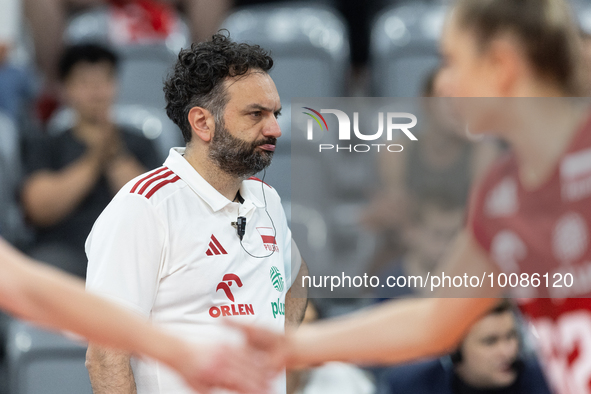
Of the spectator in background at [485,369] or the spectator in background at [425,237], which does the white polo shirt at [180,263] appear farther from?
the spectator in background at [485,369]

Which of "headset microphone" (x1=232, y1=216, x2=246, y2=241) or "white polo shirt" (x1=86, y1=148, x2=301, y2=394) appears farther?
"headset microphone" (x1=232, y1=216, x2=246, y2=241)

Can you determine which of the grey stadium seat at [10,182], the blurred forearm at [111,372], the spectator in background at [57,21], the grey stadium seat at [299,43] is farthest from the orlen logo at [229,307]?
the spectator in background at [57,21]

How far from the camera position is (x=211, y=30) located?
4766 millimetres

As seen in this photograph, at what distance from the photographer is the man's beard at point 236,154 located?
1.81 meters

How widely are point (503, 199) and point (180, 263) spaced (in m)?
0.75

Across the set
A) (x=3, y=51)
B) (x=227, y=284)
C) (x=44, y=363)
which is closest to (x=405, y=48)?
(x=3, y=51)

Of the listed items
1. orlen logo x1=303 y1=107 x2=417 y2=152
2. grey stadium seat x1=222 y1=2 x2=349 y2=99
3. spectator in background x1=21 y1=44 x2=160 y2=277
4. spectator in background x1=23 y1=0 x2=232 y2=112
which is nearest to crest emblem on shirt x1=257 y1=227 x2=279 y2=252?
orlen logo x1=303 y1=107 x2=417 y2=152

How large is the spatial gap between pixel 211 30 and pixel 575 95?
12.3 ft

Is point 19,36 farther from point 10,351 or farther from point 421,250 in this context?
point 421,250

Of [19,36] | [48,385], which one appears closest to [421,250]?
[48,385]

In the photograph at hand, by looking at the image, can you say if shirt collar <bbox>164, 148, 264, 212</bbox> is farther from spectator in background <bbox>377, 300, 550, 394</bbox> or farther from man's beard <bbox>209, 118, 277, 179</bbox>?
spectator in background <bbox>377, 300, 550, 394</bbox>

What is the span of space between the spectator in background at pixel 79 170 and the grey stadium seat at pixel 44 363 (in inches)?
12.7

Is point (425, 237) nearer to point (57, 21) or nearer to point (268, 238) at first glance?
point (268, 238)

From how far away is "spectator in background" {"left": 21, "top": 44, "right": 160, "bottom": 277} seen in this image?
312 cm
